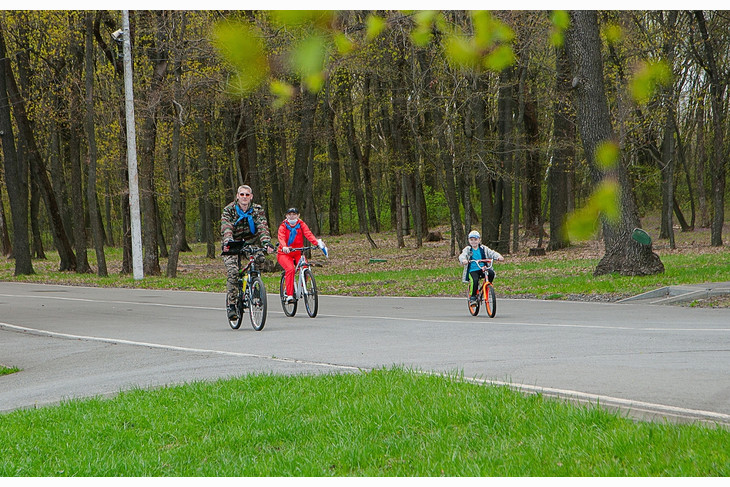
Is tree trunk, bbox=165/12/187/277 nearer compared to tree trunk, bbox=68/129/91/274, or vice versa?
tree trunk, bbox=165/12/187/277

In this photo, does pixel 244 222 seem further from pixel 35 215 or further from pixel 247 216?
pixel 35 215

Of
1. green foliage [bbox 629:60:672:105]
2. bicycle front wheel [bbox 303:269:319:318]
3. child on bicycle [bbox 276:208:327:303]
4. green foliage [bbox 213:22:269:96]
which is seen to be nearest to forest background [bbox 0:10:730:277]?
child on bicycle [bbox 276:208:327:303]

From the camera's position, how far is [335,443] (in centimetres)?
503

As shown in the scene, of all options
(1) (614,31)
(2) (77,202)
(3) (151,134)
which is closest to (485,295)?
(1) (614,31)

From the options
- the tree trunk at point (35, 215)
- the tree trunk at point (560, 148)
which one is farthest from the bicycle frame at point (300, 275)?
the tree trunk at point (35, 215)

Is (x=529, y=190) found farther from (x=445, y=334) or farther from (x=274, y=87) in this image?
(x=274, y=87)

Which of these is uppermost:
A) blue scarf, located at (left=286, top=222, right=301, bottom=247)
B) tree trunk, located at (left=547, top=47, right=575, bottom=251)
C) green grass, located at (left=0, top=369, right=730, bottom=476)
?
tree trunk, located at (left=547, top=47, right=575, bottom=251)

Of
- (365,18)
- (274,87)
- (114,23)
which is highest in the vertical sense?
(114,23)

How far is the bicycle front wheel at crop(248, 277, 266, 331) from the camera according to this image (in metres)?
12.5

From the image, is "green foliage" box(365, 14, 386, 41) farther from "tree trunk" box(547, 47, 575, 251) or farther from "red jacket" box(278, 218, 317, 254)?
"tree trunk" box(547, 47, 575, 251)

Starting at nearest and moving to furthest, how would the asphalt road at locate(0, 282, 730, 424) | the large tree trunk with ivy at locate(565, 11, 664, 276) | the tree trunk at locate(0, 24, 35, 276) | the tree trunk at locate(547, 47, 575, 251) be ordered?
the asphalt road at locate(0, 282, 730, 424) → the large tree trunk with ivy at locate(565, 11, 664, 276) → the tree trunk at locate(547, 47, 575, 251) → the tree trunk at locate(0, 24, 35, 276)

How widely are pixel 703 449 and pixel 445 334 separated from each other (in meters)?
7.24

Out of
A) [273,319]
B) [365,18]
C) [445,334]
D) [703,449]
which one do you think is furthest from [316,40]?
[273,319]

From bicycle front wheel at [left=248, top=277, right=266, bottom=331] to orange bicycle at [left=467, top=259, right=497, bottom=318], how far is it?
3.54m
